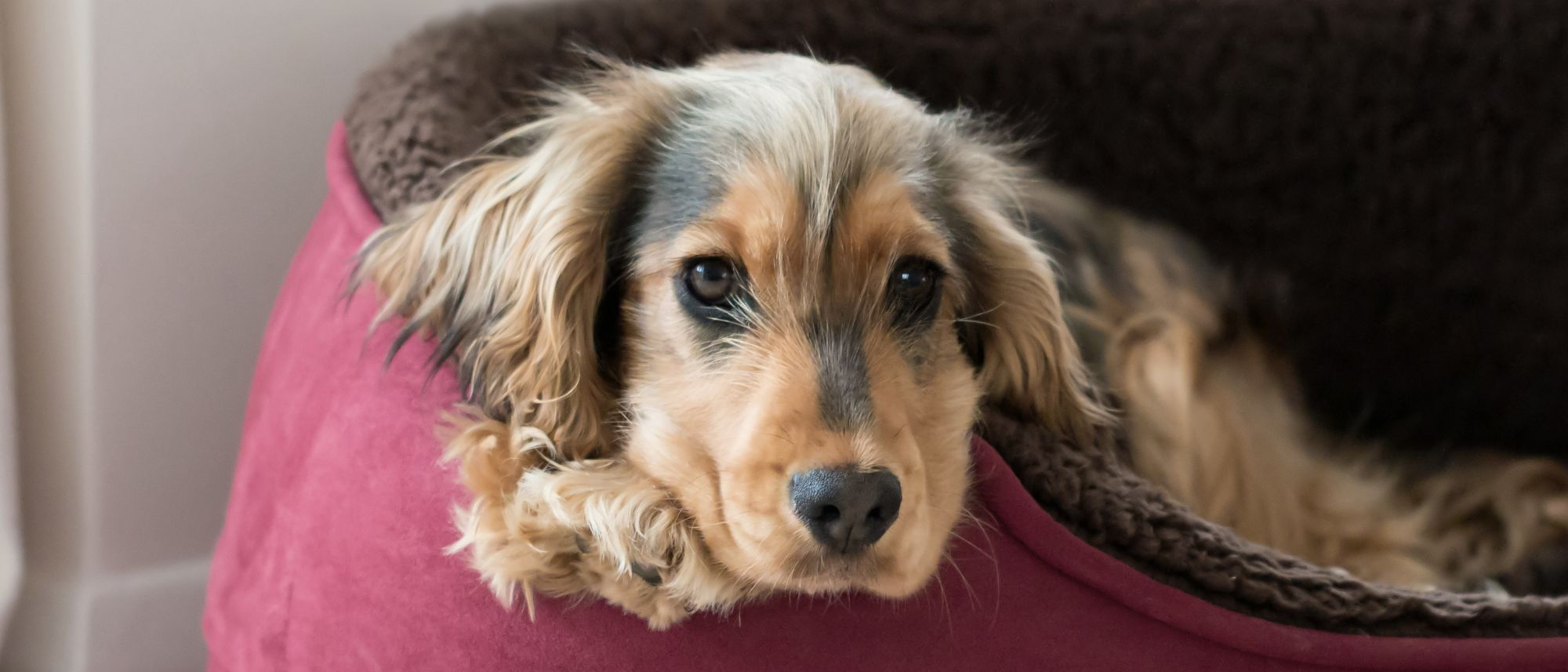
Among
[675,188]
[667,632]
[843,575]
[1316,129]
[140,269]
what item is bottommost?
[140,269]

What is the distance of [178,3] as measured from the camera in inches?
75.6

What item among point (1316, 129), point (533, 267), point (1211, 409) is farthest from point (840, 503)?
point (1316, 129)

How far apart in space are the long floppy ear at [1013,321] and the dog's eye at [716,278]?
1.16 ft

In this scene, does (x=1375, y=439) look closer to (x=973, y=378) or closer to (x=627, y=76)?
(x=973, y=378)

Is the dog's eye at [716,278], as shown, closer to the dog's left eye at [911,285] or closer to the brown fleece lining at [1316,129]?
the dog's left eye at [911,285]

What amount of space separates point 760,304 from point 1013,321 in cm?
42

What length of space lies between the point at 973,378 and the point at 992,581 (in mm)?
306

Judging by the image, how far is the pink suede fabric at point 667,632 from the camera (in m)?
1.21

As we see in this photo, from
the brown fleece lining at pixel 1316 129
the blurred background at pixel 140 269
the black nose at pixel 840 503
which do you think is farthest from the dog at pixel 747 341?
the blurred background at pixel 140 269

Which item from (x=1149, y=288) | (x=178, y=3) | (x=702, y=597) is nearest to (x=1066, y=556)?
(x=702, y=597)

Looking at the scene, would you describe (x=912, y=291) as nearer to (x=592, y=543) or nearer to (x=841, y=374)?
(x=841, y=374)

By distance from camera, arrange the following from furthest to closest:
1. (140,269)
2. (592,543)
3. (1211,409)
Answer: (140,269) < (1211,409) < (592,543)

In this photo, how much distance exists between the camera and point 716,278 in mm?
1287

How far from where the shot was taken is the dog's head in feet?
3.76
